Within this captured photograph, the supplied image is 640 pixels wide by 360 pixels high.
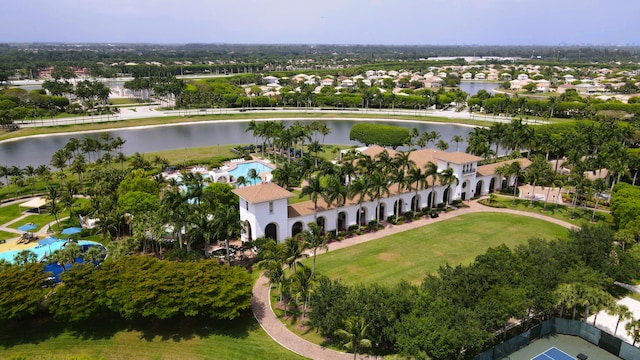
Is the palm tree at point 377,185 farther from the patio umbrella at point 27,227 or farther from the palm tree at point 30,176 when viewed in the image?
the palm tree at point 30,176

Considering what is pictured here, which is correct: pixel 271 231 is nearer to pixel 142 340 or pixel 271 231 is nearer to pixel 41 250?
pixel 142 340

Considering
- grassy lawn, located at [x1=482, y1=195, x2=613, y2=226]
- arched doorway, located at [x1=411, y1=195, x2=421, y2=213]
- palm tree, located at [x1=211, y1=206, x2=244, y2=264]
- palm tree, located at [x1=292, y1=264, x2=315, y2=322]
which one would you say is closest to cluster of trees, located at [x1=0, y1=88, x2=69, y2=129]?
palm tree, located at [x1=211, y1=206, x2=244, y2=264]

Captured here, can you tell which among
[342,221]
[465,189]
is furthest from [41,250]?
[465,189]

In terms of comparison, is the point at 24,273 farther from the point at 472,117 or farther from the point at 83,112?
the point at 472,117

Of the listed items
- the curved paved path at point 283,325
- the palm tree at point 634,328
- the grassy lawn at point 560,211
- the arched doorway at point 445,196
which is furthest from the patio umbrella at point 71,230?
the grassy lawn at point 560,211

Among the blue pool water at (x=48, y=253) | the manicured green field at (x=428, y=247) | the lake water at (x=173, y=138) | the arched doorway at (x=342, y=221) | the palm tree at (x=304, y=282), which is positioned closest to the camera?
the palm tree at (x=304, y=282)

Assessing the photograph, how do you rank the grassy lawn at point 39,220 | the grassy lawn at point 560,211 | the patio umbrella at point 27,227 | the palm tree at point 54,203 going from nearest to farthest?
the patio umbrella at point 27,227 → the palm tree at point 54,203 → the grassy lawn at point 39,220 → the grassy lawn at point 560,211

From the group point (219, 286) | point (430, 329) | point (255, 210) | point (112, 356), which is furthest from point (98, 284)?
point (430, 329)
